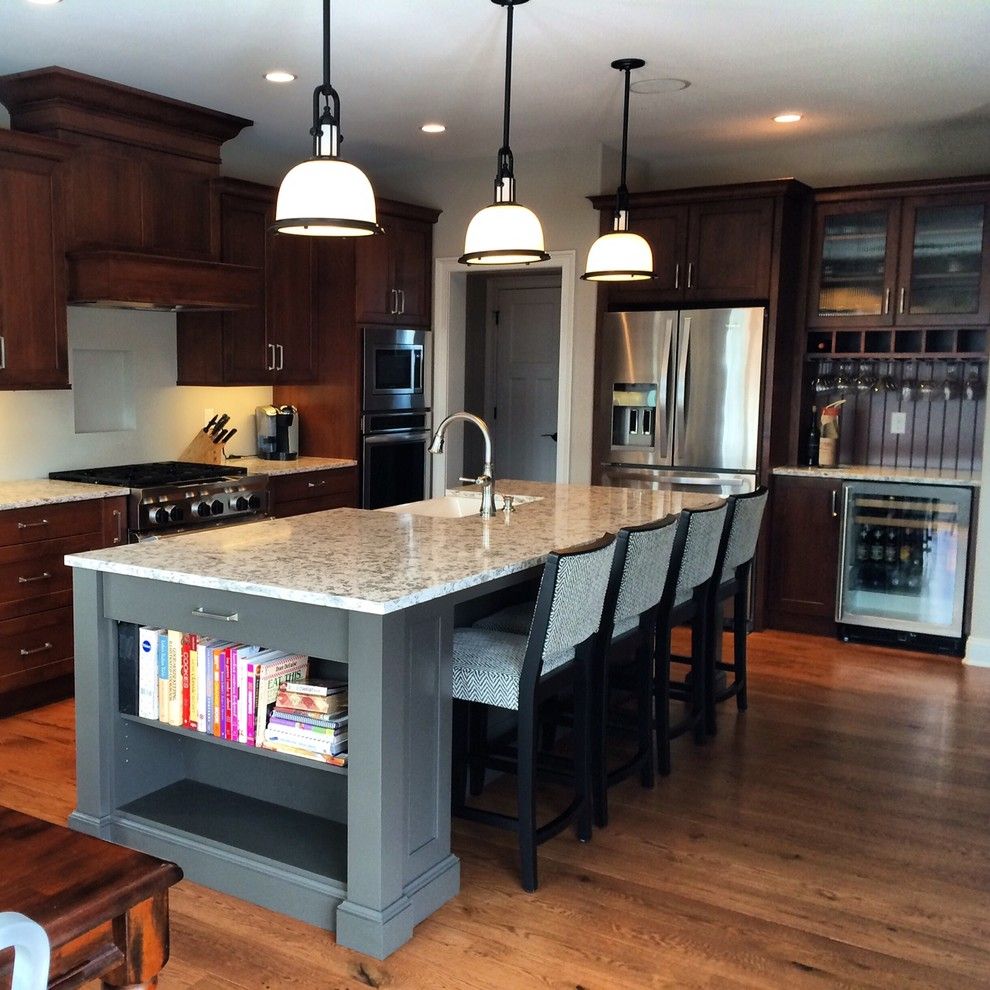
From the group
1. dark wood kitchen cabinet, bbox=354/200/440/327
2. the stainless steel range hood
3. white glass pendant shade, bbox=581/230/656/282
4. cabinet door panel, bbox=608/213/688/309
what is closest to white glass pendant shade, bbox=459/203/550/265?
white glass pendant shade, bbox=581/230/656/282

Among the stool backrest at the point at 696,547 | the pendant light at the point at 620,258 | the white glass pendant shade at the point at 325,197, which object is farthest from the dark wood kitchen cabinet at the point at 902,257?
the white glass pendant shade at the point at 325,197

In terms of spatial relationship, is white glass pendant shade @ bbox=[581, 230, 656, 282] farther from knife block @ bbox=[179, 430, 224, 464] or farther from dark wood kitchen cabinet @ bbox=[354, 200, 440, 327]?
knife block @ bbox=[179, 430, 224, 464]

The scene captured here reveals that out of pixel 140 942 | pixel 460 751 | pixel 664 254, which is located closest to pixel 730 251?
pixel 664 254

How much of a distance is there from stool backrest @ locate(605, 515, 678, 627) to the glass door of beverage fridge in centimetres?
240

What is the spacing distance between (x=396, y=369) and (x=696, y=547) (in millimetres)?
3096

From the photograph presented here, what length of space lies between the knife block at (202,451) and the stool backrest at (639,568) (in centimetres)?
321

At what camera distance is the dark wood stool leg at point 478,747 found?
3.17 meters

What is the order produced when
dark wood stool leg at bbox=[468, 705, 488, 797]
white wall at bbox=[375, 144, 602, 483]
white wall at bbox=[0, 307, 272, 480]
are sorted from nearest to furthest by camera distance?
dark wood stool leg at bbox=[468, 705, 488, 797] → white wall at bbox=[0, 307, 272, 480] → white wall at bbox=[375, 144, 602, 483]

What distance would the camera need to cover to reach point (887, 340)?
5504 millimetres

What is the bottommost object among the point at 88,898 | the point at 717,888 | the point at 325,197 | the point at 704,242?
the point at 717,888

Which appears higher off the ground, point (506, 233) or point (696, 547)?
point (506, 233)

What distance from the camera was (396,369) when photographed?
6.16 metres

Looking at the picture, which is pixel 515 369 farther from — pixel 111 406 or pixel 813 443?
pixel 111 406

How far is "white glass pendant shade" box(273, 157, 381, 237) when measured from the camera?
101 inches
